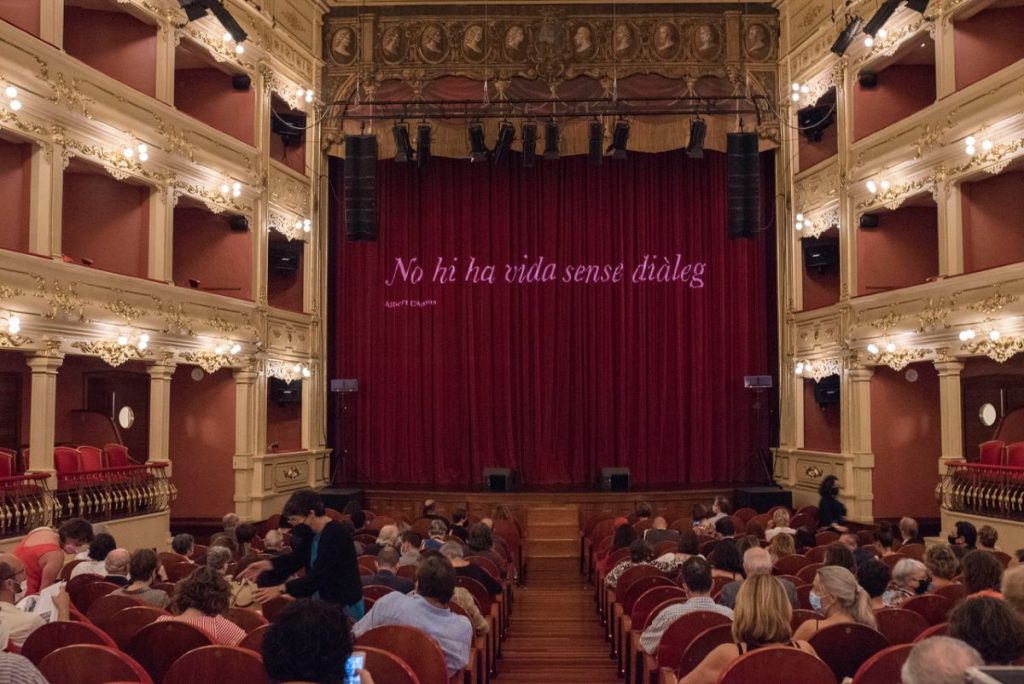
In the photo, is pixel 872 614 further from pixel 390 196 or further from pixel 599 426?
pixel 390 196

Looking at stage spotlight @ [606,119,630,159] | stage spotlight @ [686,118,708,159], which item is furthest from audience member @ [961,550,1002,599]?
stage spotlight @ [606,119,630,159]

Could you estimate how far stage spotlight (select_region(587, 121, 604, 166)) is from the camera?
1717 cm

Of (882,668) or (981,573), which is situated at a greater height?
(981,573)

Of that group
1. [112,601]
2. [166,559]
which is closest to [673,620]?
[112,601]

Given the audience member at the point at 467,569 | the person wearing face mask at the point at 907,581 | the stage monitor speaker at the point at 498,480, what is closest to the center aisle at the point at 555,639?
the audience member at the point at 467,569

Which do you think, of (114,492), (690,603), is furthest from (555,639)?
(114,492)

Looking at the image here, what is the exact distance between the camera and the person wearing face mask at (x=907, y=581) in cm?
640

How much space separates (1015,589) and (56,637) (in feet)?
13.4

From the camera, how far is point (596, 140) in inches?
679

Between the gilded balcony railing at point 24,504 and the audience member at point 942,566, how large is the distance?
30.4 feet

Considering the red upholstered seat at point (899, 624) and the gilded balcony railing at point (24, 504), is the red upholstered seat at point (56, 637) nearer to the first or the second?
the red upholstered seat at point (899, 624)

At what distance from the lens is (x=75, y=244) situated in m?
15.0

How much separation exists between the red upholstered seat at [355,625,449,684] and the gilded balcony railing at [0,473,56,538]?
7841mm

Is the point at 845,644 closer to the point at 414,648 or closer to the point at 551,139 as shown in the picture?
the point at 414,648
